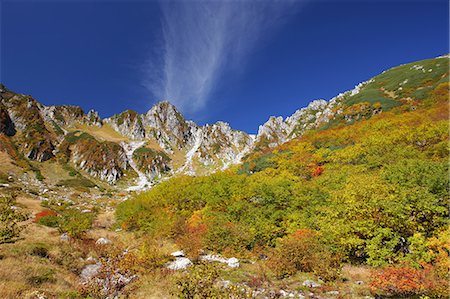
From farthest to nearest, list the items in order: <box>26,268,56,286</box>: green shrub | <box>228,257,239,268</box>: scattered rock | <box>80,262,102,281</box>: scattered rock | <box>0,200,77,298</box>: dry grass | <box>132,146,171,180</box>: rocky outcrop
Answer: <box>132,146,171,180</box>: rocky outcrop < <box>228,257,239,268</box>: scattered rock < <box>80,262,102,281</box>: scattered rock < <box>26,268,56,286</box>: green shrub < <box>0,200,77,298</box>: dry grass

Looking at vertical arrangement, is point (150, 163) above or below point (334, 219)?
above

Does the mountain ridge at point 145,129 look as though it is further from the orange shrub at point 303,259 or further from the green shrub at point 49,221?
the green shrub at point 49,221

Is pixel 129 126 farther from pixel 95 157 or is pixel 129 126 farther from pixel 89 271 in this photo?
pixel 89 271

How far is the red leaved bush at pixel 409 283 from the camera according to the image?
10.8 meters

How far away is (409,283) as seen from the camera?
452 inches

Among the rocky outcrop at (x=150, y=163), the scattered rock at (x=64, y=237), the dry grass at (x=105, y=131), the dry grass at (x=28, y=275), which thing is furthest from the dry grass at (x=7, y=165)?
the dry grass at (x=105, y=131)

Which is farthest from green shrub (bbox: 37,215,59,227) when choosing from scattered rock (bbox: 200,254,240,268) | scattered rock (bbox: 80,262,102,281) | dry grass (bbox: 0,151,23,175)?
dry grass (bbox: 0,151,23,175)

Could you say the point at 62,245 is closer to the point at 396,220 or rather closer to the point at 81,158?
the point at 396,220

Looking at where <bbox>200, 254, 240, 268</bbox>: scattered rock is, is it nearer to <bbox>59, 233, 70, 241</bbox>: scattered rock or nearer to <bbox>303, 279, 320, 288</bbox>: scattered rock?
<bbox>303, 279, 320, 288</bbox>: scattered rock

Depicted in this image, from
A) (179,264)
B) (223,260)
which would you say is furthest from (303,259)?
(179,264)

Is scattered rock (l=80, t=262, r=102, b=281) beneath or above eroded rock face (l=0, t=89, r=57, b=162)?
beneath

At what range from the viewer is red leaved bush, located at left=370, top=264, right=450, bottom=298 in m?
10.8

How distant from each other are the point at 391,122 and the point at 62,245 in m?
66.6

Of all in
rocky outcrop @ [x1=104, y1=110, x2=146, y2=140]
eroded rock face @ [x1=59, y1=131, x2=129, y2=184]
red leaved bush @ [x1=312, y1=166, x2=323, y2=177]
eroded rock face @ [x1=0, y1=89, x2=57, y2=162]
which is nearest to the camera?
red leaved bush @ [x1=312, y1=166, x2=323, y2=177]
